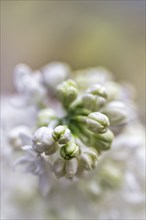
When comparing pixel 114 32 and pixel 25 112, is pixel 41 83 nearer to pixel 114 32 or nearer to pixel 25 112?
pixel 25 112

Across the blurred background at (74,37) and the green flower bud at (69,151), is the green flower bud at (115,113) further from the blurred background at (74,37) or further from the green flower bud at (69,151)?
the blurred background at (74,37)

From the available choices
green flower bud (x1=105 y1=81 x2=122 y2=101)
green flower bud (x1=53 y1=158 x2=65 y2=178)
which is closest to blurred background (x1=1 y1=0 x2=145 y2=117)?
green flower bud (x1=105 y1=81 x2=122 y2=101)

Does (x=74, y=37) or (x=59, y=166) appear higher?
(x=74, y=37)

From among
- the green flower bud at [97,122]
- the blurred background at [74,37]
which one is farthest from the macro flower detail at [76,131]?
the blurred background at [74,37]

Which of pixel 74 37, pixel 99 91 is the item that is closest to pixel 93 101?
pixel 99 91

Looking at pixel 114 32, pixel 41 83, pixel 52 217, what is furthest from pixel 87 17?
pixel 52 217

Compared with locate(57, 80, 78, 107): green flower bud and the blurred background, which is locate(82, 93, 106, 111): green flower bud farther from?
the blurred background

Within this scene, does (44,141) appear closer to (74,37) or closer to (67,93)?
(67,93)
